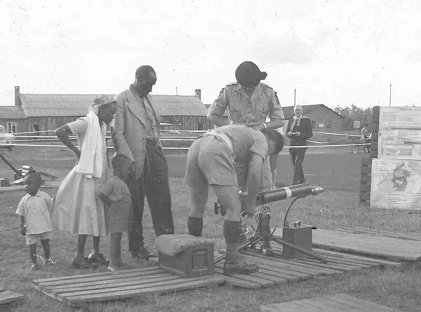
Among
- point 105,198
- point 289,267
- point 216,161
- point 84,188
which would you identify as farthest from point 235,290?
point 84,188

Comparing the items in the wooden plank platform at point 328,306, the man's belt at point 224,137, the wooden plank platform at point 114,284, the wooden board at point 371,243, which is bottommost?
the wooden plank platform at point 114,284

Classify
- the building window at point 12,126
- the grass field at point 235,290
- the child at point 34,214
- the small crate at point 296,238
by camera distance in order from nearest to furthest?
the grass field at point 235,290, the child at point 34,214, the small crate at point 296,238, the building window at point 12,126

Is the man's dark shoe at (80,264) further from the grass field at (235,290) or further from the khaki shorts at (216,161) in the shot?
the khaki shorts at (216,161)

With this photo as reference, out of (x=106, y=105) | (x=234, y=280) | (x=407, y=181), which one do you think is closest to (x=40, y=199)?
(x=106, y=105)

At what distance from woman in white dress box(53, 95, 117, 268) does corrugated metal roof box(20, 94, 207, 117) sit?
6135cm

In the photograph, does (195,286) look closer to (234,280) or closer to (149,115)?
(234,280)

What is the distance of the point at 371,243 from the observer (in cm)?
766

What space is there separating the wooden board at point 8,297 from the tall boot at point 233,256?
199 cm

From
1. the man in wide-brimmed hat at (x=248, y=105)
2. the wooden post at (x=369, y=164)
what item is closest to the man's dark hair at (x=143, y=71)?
the man in wide-brimmed hat at (x=248, y=105)

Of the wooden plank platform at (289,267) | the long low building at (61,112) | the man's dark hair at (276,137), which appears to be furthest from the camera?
the long low building at (61,112)

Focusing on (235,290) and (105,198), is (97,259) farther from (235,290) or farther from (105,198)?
(235,290)

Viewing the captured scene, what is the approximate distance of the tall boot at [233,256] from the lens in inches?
238

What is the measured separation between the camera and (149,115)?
7.15m

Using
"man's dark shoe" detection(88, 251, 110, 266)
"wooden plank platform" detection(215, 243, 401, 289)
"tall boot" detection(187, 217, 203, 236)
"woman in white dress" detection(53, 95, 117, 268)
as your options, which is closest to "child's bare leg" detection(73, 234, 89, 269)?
"woman in white dress" detection(53, 95, 117, 268)
